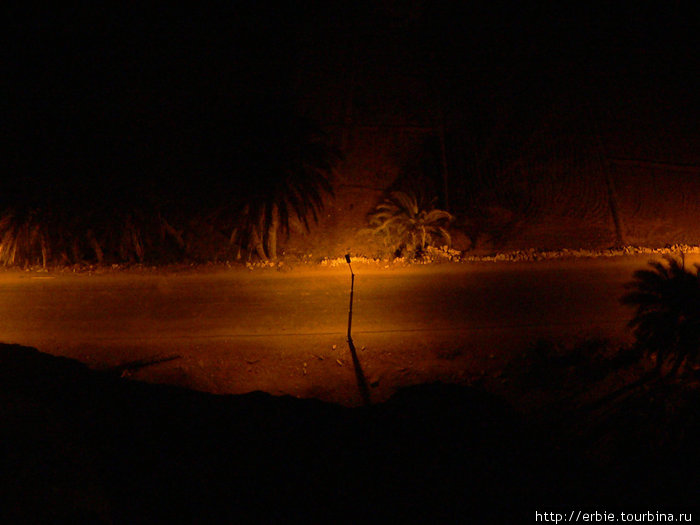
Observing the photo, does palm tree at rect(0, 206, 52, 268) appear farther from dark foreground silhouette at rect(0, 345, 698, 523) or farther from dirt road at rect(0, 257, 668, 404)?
dark foreground silhouette at rect(0, 345, 698, 523)

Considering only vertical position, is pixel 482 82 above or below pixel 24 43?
below

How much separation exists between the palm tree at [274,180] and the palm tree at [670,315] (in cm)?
795

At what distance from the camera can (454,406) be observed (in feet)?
21.4

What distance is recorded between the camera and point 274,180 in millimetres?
13305

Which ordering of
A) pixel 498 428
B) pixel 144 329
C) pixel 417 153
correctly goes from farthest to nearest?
pixel 417 153 → pixel 144 329 → pixel 498 428

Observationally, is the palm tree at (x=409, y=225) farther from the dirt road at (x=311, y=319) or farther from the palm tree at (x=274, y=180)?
the palm tree at (x=274, y=180)

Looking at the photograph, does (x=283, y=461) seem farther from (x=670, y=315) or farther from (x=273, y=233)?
(x=273, y=233)

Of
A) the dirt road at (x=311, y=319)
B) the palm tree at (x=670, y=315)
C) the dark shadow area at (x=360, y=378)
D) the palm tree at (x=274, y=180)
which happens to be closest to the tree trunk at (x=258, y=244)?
the palm tree at (x=274, y=180)

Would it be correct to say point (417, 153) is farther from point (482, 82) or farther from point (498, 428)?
point (498, 428)

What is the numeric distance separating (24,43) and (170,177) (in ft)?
35.2

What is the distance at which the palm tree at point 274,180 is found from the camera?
13.2 metres

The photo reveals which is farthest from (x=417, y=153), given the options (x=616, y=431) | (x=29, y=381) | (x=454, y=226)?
(x=29, y=381)

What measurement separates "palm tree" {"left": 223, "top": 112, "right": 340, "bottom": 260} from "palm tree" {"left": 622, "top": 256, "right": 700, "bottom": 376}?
7.95 meters

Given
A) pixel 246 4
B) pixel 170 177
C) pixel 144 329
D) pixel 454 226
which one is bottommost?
pixel 144 329
